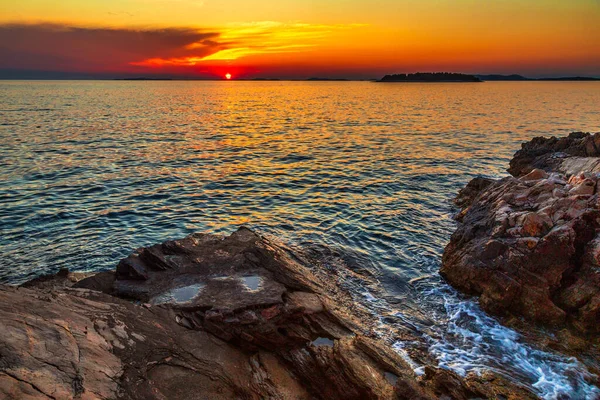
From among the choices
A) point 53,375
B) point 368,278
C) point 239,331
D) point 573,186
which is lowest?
point 368,278

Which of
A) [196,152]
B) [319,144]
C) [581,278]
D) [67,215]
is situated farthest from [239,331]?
[319,144]

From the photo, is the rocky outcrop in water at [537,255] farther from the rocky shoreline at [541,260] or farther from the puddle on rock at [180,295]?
the puddle on rock at [180,295]

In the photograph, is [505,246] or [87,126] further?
[87,126]

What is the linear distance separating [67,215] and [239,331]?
1858cm

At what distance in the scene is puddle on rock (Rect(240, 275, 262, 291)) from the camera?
12.0m

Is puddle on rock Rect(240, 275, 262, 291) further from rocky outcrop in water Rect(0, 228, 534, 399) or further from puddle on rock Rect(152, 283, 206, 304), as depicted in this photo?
puddle on rock Rect(152, 283, 206, 304)

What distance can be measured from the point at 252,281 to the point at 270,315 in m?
2.08

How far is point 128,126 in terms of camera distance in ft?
201

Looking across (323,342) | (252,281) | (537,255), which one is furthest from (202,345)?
(537,255)

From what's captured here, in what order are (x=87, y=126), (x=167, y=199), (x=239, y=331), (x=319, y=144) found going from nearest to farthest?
1. (x=239, y=331)
2. (x=167, y=199)
3. (x=319, y=144)
4. (x=87, y=126)

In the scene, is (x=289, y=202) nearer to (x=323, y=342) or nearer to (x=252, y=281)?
(x=252, y=281)

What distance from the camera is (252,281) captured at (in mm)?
12367

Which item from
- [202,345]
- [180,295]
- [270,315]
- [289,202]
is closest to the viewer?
[202,345]

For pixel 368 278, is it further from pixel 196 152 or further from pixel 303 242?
pixel 196 152
